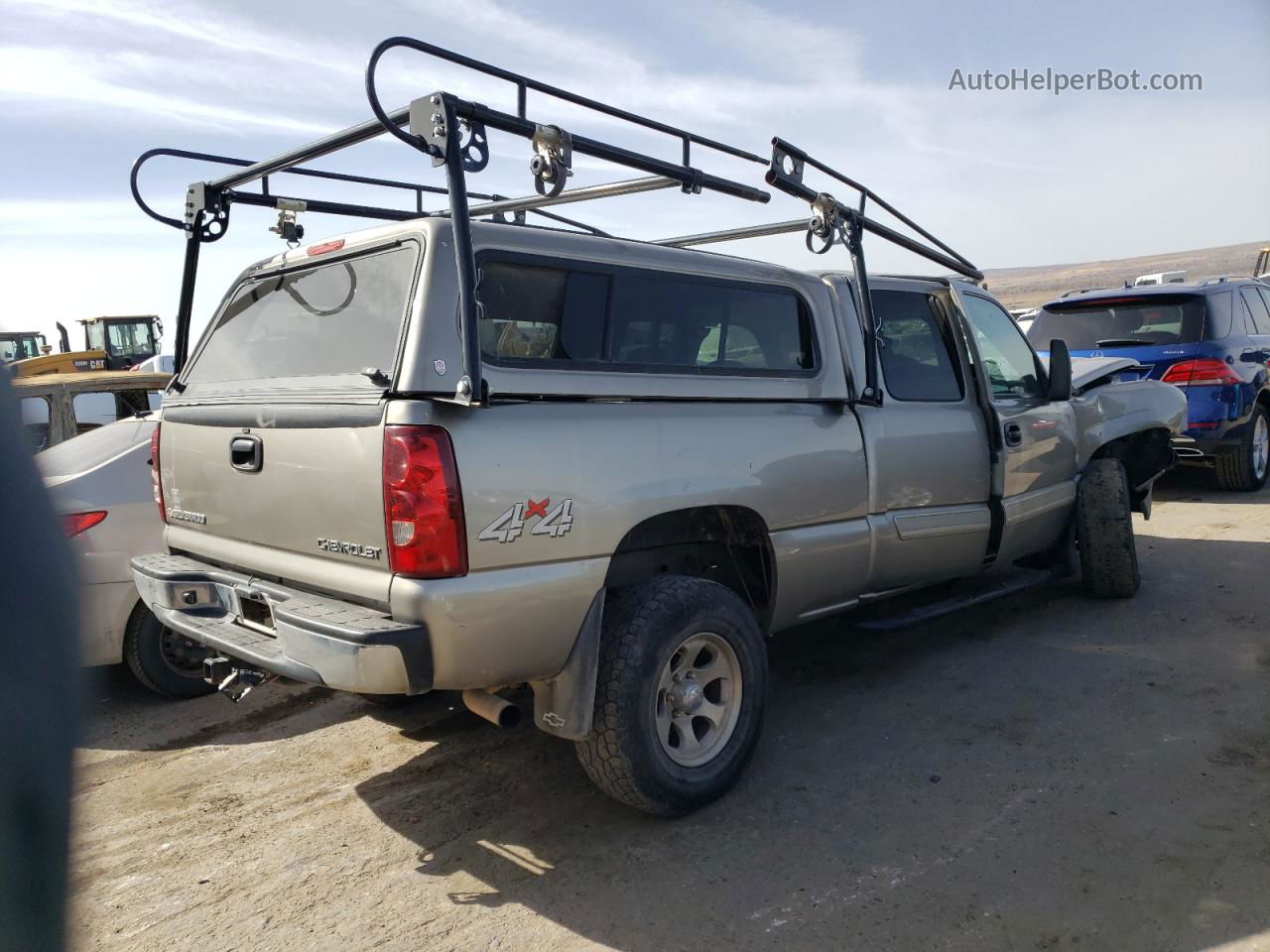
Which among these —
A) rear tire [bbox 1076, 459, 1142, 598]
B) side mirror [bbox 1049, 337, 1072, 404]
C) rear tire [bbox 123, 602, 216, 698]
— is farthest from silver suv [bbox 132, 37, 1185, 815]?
rear tire [bbox 1076, 459, 1142, 598]

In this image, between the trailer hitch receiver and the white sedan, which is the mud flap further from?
the white sedan

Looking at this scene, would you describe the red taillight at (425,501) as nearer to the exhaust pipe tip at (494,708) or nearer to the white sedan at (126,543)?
the exhaust pipe tip at (494,708)

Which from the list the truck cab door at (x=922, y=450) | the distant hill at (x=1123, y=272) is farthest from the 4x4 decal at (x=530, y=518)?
the distant hill at (x=1123, y=272)

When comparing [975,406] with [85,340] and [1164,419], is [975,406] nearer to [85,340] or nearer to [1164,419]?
[1164,419]

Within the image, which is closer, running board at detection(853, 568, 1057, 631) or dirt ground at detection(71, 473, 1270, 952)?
dirt ground at detection(71, 473, 1270, 952)

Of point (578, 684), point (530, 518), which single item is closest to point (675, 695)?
point (578, 684)

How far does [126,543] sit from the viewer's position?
179 inches

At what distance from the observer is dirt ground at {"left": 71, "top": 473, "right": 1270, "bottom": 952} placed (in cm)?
279

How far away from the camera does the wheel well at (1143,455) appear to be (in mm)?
6372

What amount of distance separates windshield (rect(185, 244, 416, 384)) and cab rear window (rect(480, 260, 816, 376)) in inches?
12.9

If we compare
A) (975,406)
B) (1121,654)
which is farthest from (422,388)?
(1121,654)

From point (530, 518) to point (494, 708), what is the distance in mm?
674

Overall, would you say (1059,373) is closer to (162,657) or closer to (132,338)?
(162,657)

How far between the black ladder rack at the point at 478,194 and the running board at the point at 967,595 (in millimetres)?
1063
